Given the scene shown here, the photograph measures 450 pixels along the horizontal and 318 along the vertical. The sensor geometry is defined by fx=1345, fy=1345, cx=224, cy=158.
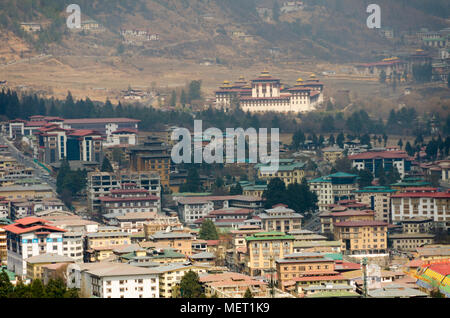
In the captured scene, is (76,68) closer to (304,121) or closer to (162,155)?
(304,121)

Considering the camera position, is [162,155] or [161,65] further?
[161,65]

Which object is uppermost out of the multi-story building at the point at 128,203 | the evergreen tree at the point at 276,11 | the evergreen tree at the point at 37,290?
the evergreen tree at the point at 276,11

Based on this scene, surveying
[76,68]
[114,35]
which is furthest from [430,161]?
[114,35]

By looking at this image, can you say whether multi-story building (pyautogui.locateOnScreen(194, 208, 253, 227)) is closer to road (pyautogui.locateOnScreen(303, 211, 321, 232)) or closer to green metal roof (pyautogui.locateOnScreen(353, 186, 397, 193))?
road (pyautogui.locateOnScreen(303, 211, 321, 232))

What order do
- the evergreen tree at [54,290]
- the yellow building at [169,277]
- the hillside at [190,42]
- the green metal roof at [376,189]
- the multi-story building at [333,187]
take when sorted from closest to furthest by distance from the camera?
the evergreen tree at [54,290], the yellow building at [169,277], the green metal roof at [376,189], the multi-story building at [333,187], the hillside at [190,42]

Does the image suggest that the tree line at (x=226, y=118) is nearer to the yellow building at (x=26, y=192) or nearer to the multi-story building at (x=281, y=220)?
the yellow building at (x=26, y=192)

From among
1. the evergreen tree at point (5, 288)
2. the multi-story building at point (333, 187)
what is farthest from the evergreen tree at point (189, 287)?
the multi-story building at point (333, 187)
